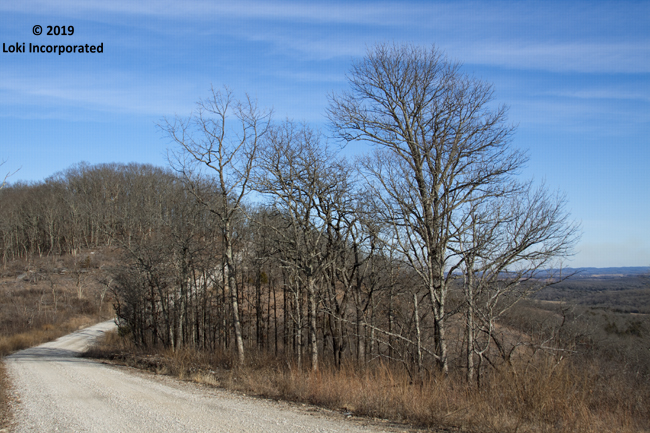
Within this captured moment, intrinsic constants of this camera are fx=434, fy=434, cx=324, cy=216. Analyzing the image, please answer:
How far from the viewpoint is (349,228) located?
1605 cm

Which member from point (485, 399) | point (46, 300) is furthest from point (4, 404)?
point (46, 300)

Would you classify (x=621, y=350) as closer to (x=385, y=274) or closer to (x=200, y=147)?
(x=385, y=274)

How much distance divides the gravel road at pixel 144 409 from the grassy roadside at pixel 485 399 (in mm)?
667

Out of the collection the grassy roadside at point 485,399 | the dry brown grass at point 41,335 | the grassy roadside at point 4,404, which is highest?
the grassy roadside at point 485,399

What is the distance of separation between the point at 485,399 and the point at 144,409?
626cm

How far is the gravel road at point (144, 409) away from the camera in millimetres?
6945

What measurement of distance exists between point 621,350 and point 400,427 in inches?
776

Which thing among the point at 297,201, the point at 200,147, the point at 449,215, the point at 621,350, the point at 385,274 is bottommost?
the point at 621,350

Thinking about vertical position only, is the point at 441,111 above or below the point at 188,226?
above

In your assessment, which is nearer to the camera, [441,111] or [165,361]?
[441,111]

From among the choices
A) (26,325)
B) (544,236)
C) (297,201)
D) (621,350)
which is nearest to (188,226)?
(297,201)

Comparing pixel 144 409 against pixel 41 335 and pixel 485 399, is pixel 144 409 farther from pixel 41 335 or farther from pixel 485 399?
pixel 41 335

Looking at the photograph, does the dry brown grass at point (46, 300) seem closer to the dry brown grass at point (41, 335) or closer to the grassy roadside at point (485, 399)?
the dry brown grass at point (41, 335)

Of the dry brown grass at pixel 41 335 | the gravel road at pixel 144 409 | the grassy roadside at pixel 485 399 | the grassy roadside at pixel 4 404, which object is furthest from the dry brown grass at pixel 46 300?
the grassy roadside at pixel 485 399
